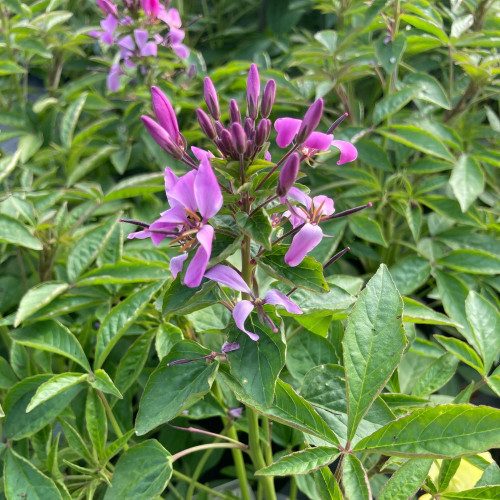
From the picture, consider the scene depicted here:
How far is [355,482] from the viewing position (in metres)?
0.50

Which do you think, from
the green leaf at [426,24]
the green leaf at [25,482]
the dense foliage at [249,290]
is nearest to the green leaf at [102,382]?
the dense foliage at [249,290]

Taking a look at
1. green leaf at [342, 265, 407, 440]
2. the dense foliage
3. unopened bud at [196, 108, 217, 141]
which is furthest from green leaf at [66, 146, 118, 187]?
green leaf at [342, 265, 407, 440]

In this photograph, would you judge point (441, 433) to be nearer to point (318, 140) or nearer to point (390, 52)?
point (318, 140)

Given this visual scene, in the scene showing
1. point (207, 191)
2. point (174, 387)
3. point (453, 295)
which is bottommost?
point (453, 295)

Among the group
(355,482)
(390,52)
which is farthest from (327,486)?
(390,52)

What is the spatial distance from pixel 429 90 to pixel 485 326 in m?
0.57

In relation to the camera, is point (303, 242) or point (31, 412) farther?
point (31, 412)

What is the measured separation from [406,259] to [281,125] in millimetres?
583

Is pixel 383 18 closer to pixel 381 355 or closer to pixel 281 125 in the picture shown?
pixel 281 125

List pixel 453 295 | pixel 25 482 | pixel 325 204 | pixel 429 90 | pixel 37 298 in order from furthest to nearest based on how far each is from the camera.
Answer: pixel 429 90 < pixel 453 295 < pixel 37 298 < pixel 25 482 < pixel 325 204

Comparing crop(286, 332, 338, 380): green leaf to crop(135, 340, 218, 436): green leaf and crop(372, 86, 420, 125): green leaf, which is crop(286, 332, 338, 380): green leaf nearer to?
crop(135, 340, 218, 436): green leaf

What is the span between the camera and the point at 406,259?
102 cm

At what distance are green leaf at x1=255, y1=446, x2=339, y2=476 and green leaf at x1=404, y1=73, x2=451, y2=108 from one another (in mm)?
750

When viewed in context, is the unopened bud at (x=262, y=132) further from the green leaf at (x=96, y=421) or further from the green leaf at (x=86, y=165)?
the green leaf at (x=86, y=165)
